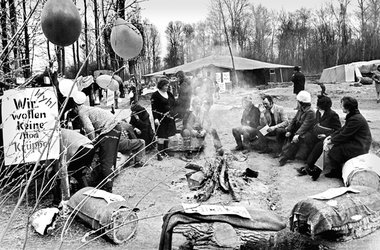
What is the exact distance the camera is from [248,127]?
9.03m

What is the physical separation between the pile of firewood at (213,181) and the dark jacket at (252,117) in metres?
2.30

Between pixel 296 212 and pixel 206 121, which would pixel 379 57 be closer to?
pixel 206 121

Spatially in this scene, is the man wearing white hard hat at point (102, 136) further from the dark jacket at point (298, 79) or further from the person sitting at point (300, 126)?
the dark jacket at point (298, 79)

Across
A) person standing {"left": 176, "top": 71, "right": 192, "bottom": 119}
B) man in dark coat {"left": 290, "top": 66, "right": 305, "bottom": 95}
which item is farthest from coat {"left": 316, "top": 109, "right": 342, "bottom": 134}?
man in dark coat {"left": 290, "top": 66, "right": 305, "bottom": 95}

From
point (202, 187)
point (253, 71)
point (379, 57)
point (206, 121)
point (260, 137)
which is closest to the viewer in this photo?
point (202, 187)

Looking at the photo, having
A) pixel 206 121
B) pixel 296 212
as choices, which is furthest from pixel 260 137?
pixel 296 212

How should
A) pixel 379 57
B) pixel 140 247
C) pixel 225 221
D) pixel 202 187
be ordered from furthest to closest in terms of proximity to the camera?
pixel 379 57 < pixel 202 187 < pixel 140 247 < pixel 225 221

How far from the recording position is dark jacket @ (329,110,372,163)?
6.33 meters

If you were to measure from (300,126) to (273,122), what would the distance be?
855mm

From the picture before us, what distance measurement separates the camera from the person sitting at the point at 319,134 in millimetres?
7002

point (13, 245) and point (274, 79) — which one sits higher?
point (274, 79)

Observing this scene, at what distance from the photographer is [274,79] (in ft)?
112

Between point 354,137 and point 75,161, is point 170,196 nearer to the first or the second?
point 75,161

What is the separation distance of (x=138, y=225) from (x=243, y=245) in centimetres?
143
